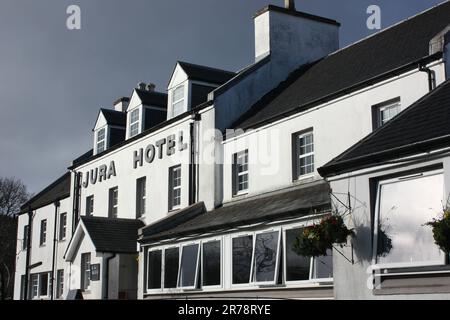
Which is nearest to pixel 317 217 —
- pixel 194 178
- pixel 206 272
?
pixel 206 272

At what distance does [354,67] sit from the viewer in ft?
63.3

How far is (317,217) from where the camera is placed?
1409cm

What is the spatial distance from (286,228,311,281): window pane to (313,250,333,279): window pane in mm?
325

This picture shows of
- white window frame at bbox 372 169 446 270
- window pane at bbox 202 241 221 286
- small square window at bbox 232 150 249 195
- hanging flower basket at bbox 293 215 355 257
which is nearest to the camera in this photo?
white window frame at bbox 372 169 446 270

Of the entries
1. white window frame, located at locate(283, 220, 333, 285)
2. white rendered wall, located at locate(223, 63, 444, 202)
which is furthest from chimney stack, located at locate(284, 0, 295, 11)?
white window frame, located at locate(283, 220, 333, 285)

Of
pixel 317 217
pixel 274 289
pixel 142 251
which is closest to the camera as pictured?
pixel 317 217

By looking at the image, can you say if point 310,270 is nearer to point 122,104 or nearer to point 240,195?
point 240,195

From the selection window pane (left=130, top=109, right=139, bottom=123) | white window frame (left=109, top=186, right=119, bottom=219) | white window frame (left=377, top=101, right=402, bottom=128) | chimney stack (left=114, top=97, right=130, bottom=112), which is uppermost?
chimney stack (left=114, top=97, right=130, bottom=112)

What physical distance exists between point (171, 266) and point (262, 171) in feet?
13.5

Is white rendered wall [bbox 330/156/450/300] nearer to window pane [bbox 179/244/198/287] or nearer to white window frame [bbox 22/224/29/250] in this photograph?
window pane [bbox 179/244/198/287]

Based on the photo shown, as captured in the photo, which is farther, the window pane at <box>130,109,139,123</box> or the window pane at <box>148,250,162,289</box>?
the window pane at <box>130,109,139,123</box>

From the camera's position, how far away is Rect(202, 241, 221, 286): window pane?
1772 cm

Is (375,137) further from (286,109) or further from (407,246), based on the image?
(286,109)
